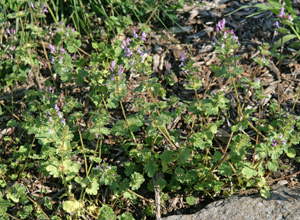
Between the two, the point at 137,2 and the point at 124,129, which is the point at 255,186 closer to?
the point at 124,129

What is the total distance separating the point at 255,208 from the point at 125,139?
140 cm

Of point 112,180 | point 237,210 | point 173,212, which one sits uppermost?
point 112,180

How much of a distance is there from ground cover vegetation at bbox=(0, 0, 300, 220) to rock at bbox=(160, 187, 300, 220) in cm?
10

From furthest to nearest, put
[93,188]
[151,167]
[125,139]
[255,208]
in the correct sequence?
1. [125,139]
2. [151,167]
3. [93,188]
4. [255,208]

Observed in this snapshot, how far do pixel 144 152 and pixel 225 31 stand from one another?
121cm

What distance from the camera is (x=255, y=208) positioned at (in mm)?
2832

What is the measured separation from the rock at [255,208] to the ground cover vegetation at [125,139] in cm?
10

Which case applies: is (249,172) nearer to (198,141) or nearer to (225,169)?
(225,169)

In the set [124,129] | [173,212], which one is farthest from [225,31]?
[173,212]

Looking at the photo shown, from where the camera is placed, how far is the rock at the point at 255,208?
2754mm

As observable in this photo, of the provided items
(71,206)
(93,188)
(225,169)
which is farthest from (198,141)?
(71,206)

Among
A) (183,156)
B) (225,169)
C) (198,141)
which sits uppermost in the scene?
(198,141)

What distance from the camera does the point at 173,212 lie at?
3203 mm

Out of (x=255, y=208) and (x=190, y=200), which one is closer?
(x=255, y=208)
